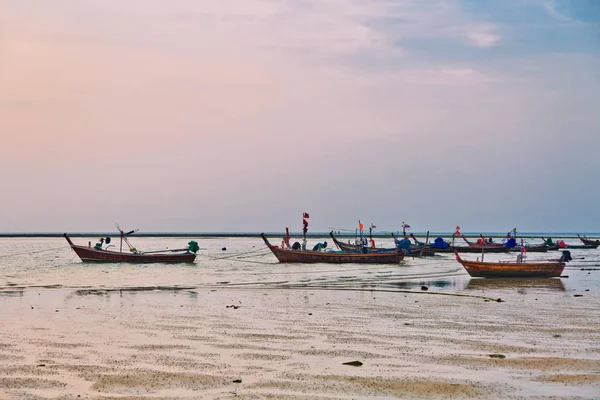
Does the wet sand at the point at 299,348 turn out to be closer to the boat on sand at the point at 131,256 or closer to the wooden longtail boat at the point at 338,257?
the wooden longtail boat at the point at 338,257

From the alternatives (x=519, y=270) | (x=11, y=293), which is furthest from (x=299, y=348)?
(x=519, y=270)

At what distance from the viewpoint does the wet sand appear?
10.9 metres

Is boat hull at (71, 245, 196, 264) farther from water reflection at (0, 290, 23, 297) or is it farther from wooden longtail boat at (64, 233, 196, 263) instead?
water reflection at (0, 290, 23, 297)

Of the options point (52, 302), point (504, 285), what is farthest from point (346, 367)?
point (504, 285)

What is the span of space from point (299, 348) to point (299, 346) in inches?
10.5

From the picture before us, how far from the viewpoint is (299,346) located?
14664mm

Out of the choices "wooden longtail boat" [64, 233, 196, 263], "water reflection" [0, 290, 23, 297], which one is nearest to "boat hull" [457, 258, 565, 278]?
"water reflection" [0, 290, 23, 297]

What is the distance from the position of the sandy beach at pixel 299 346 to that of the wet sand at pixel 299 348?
35 millimetres

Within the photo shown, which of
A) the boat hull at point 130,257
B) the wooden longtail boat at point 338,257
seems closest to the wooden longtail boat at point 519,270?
the wooden longtail boat at point 338,257

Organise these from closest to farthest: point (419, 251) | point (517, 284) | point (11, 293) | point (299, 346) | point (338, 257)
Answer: point (299, 346)
point (11, 293)
point (517, 284)
point (338, 257)
point (419, 251)

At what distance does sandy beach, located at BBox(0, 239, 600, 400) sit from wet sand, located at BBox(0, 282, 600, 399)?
3cm

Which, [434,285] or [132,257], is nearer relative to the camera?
[434,285]

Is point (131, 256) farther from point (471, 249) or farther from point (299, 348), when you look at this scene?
point (299, 348)

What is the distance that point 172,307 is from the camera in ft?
74.7
